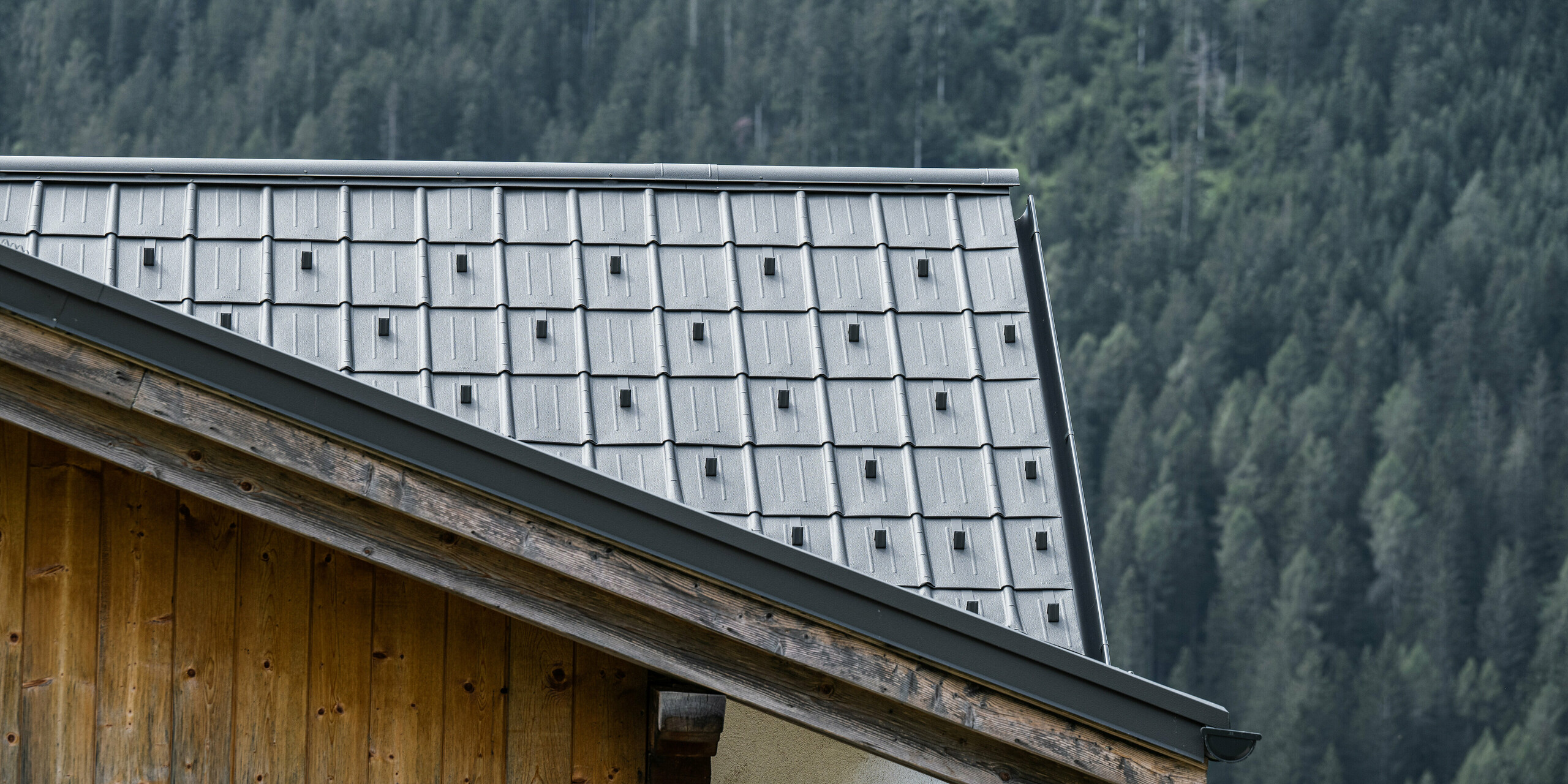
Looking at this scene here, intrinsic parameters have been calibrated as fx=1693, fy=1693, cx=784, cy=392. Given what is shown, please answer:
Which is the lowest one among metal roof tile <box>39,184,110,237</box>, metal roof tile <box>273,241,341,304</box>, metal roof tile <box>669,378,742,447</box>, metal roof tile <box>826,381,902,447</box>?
metal roof tile <box>826,381,902,447</box>

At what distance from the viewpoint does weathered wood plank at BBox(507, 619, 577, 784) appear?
10.0 ft

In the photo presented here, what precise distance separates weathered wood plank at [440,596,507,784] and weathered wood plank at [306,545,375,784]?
→ 146 mm

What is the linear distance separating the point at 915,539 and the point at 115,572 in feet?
5.96

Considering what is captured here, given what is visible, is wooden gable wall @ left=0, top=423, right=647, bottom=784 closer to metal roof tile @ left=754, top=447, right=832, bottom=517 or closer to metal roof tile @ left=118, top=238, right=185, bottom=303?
metal roof tile @ left=754, top=447, right=832, bottom=517

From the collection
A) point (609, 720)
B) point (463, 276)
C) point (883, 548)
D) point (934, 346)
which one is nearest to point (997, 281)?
point (934, 346)

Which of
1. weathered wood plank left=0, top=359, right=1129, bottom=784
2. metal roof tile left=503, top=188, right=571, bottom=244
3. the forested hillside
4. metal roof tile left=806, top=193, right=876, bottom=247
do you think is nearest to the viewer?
weathered wood plank left=0, top=359, right=1129, bottom=784

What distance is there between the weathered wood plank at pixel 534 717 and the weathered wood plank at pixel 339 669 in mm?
258

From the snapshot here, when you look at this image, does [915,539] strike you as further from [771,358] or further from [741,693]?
[741,693]

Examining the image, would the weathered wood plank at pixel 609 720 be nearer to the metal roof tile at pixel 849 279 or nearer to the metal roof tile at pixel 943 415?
the metal roof tile at pixel 943 415

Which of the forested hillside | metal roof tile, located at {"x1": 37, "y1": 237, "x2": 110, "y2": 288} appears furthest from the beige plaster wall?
the forested hillside

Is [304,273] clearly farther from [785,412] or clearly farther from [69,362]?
[69,362]

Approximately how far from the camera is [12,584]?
→ 9.63ft

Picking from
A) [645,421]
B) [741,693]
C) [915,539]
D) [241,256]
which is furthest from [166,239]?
[741,693]

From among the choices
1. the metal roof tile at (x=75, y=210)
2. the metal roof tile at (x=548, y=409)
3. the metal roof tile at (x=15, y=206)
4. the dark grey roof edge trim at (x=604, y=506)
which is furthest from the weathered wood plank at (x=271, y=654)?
the metal roof tile at (x=15, y=206)
